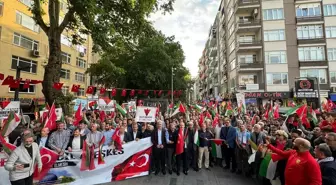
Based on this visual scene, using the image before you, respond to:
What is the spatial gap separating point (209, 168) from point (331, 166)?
513 centimetres

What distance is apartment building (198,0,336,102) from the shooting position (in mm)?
29138

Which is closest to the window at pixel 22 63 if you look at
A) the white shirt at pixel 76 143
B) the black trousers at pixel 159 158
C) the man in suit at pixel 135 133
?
the white shirt at pixel 76 143

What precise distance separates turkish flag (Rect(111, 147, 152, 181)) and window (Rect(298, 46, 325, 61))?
102 feet

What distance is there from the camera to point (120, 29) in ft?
41.3

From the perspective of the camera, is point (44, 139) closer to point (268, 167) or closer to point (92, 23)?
point (92, 23)

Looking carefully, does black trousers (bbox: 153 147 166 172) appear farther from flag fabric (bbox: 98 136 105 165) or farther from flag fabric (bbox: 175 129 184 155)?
flag fabric (bbox: 98 136 105 165)

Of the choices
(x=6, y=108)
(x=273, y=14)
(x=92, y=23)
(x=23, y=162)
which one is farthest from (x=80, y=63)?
(x=23, y=162)

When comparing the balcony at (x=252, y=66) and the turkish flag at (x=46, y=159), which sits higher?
the balcony at (x=252, y=66)

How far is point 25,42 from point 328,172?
30905mm

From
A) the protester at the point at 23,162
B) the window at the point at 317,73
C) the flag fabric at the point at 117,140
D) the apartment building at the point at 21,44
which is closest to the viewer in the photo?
the protester at the point at 23,162

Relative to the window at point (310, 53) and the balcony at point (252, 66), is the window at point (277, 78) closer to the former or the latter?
the balcony at point (252, 66)

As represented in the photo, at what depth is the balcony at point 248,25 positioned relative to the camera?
30484 mm

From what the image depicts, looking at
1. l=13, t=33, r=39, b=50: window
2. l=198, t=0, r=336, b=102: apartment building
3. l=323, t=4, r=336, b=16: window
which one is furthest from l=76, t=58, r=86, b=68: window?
l=323, t=4, r=336, b=16: window

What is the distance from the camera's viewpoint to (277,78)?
96.9 feet
